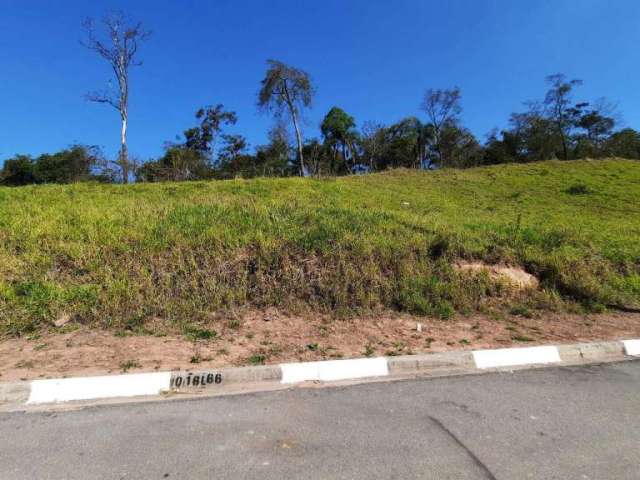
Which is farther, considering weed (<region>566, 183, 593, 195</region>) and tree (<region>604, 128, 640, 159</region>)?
tree (<region>604, 128, 640, 159</region>)

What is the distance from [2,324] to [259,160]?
1150 inches

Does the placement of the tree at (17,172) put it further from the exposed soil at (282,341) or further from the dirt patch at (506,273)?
the dirt patch at (506,273)

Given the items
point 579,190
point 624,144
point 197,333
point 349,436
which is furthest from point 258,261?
point 624,144

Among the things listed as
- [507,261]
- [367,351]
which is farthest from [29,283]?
[507,261]

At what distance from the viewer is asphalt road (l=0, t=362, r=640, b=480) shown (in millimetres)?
2068

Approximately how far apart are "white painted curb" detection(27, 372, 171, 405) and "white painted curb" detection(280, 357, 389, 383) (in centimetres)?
101

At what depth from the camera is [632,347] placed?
13.2 ft

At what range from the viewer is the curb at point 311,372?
2896mm

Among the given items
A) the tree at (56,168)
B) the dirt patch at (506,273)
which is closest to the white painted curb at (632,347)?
the dirt patch at (506,273)

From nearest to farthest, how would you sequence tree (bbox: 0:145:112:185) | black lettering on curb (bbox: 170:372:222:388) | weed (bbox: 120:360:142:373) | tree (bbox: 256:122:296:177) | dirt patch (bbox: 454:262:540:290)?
black lettering on curb (bbox: 170:372:222:388) → weed (bbox: 120:360:142:373) → dirt patch (bbox: 454:262:540:290) → tree (bbox: 0:145:112:185) → tree (bbox: 256:122:296:177)

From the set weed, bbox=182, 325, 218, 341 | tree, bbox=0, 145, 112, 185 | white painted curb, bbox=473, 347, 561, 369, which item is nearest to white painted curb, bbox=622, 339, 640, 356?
white painted curb, bbox=473, 347, 561, 369

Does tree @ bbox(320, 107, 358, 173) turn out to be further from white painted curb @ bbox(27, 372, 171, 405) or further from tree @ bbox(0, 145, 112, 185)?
white painted curb @ bbox(27, 372, 171, 405)

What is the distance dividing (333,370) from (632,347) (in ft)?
10.9

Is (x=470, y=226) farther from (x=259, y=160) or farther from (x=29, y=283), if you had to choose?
(x=259, y=160)
